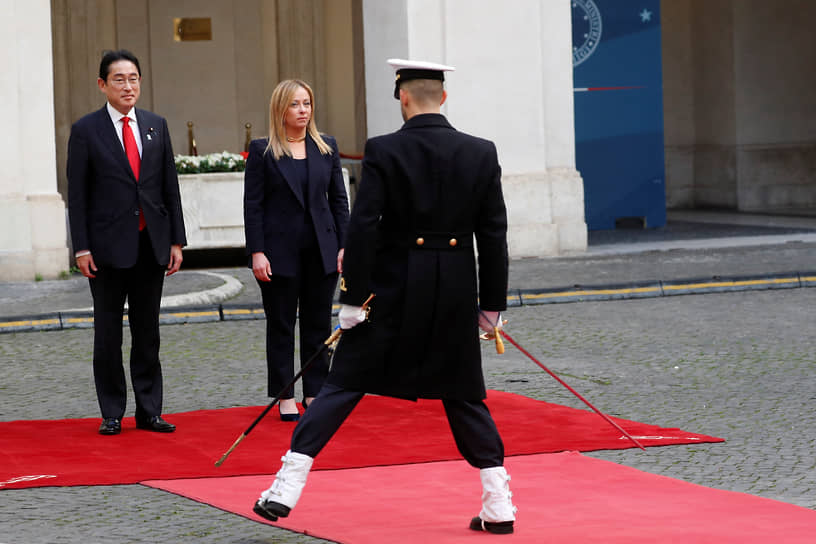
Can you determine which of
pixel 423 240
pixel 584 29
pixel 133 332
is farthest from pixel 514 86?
pixel 423 240

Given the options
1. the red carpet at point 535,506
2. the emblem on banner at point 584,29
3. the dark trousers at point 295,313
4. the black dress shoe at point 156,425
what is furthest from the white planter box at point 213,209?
the red carpet at point 535,506

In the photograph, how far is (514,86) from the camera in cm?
1648

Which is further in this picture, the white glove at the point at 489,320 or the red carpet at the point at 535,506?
the white glove at the point at 489,320

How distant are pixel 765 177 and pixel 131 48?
11.3 metres

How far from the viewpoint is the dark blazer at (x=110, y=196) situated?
6.70 m

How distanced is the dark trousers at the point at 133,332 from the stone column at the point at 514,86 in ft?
31.6

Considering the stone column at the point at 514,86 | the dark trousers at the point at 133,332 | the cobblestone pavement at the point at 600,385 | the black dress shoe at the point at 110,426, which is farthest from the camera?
the stone column at the point at 514,86

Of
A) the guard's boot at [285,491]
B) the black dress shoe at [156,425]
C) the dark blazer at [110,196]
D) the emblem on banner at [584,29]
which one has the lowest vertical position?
the black dress shoe at [156,425]

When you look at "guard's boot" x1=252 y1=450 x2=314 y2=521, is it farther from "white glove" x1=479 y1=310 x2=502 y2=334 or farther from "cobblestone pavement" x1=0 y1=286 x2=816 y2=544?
"white glove" x1=479 y1=310 x2=502 y2=334

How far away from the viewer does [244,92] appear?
854 inches

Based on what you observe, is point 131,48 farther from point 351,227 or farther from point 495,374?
point 351,227

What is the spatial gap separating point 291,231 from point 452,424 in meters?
2.43

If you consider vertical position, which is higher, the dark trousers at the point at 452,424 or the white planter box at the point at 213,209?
the white planter box at the point at 213,209

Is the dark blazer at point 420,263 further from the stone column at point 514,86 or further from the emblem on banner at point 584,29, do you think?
the emblem on banner at point 584,29
